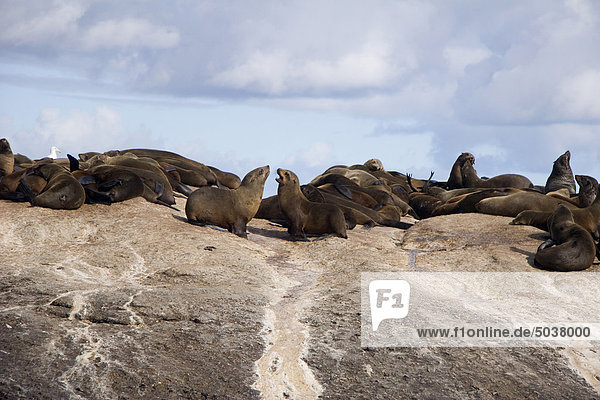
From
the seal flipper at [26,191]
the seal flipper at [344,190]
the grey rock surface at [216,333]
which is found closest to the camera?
the grey rock surface at [216,333]

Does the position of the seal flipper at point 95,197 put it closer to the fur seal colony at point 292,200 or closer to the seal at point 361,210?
the fur seal colony at point 292,200

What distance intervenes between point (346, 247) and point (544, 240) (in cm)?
304

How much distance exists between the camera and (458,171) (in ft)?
59.5

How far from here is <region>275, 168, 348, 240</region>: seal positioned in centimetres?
1023

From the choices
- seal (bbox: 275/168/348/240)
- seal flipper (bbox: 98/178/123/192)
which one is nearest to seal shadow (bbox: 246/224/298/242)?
seal (bbox: 275/168/348/240)

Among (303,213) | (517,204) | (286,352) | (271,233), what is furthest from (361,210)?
(286,352)

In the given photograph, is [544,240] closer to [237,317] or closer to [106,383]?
[237,317]

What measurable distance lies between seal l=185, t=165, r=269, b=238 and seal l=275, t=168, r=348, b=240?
21.2 inches

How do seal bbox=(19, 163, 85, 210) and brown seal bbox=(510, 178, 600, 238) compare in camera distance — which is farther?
brown seal bbox=(510, 178, 600, 238)

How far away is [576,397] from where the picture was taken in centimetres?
445

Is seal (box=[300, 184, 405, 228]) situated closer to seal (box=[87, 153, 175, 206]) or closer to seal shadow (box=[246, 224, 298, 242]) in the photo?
seal shadow (box=[246, 224, 298, 242])

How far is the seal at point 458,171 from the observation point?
59.3ft

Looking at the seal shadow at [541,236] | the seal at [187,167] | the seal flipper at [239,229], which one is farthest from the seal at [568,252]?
the seal at [187,167]

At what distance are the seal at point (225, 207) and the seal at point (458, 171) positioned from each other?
915 centimetres
